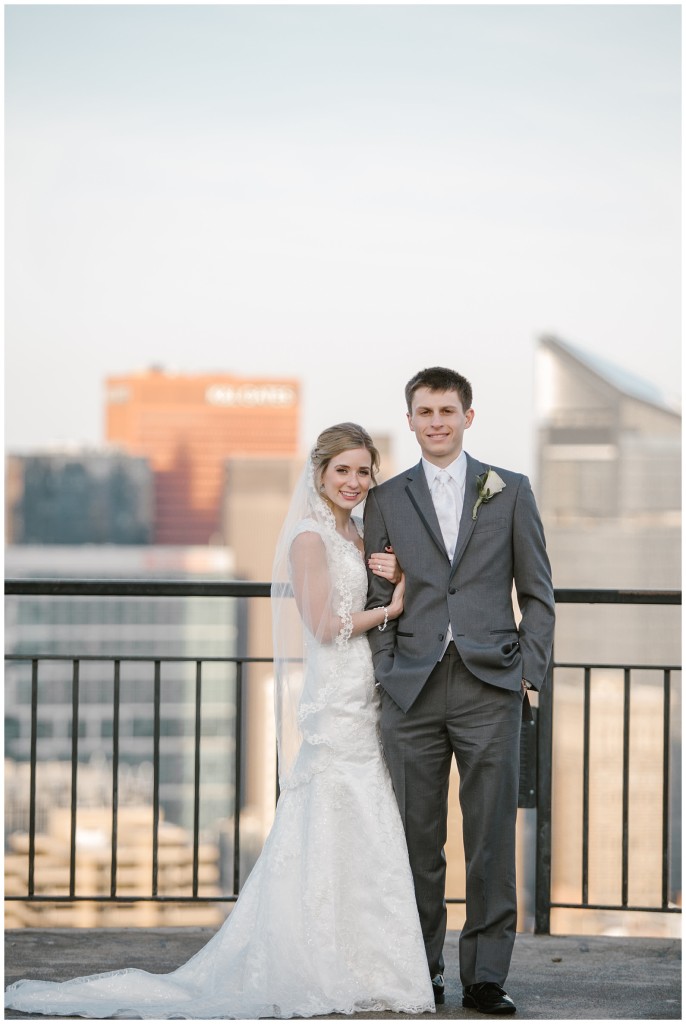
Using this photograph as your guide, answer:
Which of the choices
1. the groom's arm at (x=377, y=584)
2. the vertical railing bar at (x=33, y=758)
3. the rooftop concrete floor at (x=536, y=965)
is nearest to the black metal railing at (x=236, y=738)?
the vertical railing bar at (x=33, y=758)

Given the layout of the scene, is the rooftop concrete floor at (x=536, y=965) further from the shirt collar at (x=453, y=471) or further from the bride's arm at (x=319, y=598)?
the shirt collar at (x=453, y=471)

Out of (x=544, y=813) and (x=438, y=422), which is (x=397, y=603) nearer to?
(x=438, y=422)

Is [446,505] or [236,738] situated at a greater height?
[446,505]

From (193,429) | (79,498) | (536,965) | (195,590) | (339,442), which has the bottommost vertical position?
(536,965)

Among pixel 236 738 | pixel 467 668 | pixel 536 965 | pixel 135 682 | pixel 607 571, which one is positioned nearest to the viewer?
pixel 467 668

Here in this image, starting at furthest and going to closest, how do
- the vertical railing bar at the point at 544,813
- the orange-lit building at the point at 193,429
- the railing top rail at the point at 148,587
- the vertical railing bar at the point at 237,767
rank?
the orange-lit building at the point at 193,429
the vertical railing bar at the point at 544,813
the railing top rail at the point at 148,587
the vertical railing bar at the point at 237,767

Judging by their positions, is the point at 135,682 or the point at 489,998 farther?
the point at 135,682

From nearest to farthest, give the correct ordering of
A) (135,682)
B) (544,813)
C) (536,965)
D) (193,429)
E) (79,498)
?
(536,965), (544,813), (135,682), (79,498), (193,429)

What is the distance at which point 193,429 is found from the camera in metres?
152

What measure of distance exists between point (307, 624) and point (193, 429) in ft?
491

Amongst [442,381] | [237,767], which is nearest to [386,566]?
[442,381]

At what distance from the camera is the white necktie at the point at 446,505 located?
3238 mm

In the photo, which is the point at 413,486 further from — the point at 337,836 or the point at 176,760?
the point at 176,760

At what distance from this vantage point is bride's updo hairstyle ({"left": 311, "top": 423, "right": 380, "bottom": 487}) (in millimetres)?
3314
